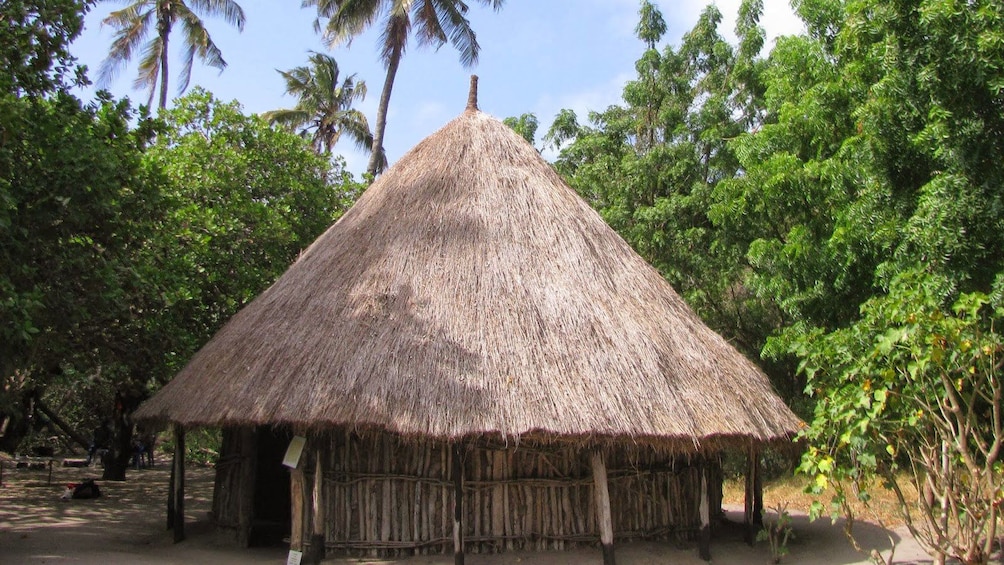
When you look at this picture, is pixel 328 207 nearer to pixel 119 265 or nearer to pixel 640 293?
pixel 119 265

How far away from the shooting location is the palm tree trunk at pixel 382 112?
1830 cm

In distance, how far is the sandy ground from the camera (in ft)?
27.9

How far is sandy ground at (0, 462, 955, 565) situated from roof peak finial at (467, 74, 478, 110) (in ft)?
23.9

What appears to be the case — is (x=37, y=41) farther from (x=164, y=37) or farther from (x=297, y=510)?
(x=164, y=37)

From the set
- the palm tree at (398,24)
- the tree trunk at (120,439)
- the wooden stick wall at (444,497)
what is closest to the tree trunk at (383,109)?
the palm tree at (398,24)

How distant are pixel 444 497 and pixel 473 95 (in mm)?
6958

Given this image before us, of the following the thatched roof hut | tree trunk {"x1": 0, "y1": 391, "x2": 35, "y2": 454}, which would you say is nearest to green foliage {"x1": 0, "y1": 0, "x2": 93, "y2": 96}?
the thatched roof hut

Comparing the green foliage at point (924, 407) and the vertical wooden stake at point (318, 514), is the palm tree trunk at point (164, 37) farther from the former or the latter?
the green foliage at point (924, 407)

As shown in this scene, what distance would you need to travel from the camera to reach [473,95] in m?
13.0

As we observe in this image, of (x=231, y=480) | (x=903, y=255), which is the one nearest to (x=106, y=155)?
(x=231, y=480)

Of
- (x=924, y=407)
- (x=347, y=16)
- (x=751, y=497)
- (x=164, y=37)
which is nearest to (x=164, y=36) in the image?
(x=164, y=37)

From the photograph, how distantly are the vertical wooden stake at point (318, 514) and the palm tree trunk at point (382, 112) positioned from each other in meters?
10.9

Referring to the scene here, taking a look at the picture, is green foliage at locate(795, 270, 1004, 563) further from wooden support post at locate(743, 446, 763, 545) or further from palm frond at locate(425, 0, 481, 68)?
palm frond at locate(425, 0, 481, 68)

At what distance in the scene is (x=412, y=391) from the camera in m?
7.84
